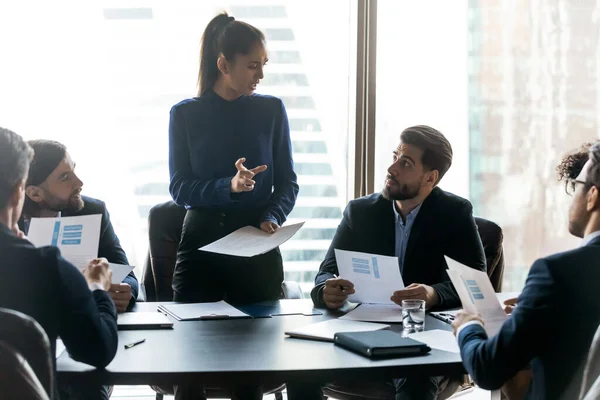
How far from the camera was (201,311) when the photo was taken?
234cm

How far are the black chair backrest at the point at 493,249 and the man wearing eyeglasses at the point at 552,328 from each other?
144 cm

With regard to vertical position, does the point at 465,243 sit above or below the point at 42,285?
below

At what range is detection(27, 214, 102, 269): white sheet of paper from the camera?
6.97 feet

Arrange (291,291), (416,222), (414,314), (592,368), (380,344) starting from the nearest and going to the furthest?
1. (592,368)
2. (380,344)
3. (414,314)
4. (416,222)
5. (291,291)

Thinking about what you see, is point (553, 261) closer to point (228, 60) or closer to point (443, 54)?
point (228, 60)

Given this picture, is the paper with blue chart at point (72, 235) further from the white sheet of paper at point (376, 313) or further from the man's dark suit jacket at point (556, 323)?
the man's dark suit jacket at point (556, 323)

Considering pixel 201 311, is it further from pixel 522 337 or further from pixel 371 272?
pixel 522 337

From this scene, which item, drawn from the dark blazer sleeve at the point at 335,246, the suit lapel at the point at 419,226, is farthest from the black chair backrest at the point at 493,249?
the dark blazer sleeve at the point at 335,246

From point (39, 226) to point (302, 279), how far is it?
2124mm

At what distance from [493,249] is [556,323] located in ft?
5.10

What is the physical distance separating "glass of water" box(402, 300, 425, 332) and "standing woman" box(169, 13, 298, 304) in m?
0.68

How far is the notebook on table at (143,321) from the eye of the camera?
211cm

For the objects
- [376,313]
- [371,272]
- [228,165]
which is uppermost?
[228,165]

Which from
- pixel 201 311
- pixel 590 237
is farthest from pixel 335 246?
pixel 590 237
